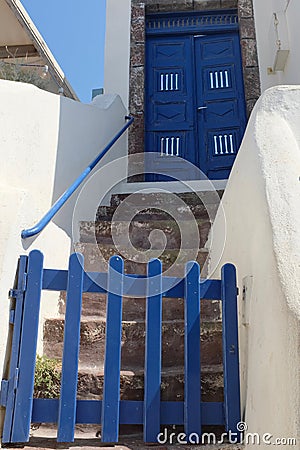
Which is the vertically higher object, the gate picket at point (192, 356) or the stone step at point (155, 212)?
the stone step at point (155, 212)

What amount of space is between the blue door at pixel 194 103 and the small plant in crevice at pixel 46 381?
11.2 ft

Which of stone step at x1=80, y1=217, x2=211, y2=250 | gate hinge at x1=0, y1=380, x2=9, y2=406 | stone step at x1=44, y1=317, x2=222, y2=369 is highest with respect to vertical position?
stone step at x1=80, y1=217, x2=211, y2=250

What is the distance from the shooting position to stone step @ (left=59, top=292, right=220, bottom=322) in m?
3.09

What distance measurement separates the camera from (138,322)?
9.77 ft

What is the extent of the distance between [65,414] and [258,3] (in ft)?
18.8

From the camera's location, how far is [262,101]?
104 inches

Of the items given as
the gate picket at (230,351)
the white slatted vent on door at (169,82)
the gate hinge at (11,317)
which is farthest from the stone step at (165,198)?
the gate hinge at (11,317)

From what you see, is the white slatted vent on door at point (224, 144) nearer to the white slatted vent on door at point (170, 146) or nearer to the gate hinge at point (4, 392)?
the white slatted vent on door at point (170, 146)

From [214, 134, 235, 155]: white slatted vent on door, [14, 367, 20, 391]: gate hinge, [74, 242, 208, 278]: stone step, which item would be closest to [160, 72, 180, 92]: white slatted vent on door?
[214, 134, 235, 155]: white slatted vent on door

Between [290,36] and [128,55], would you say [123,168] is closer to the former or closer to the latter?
[128,55]

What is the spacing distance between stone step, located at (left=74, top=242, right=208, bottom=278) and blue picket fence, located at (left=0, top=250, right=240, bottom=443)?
1.13m

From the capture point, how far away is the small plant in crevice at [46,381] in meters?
2.52

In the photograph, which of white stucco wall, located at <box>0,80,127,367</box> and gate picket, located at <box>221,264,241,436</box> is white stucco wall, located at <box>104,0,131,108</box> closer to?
white stucco wall, located at <box>0,80,127,367</box>

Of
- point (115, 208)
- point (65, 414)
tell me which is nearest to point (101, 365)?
point (65, 414)
